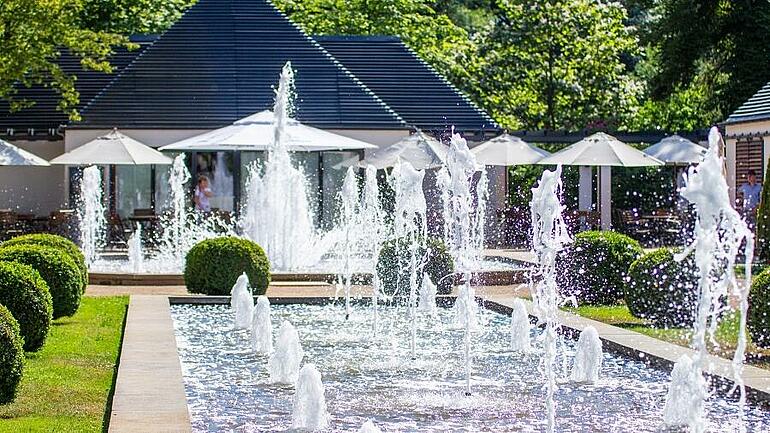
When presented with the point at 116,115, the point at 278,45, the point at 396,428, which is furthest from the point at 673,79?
the point at 396,428

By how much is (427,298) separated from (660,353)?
6.27m

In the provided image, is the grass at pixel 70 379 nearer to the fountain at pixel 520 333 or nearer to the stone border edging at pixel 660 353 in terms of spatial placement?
the fountain at pixel 520 333

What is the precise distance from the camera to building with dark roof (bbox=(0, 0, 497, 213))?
113 feet

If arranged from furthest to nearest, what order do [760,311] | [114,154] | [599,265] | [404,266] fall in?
[114,154], [404,266], [599,265], [760,311]

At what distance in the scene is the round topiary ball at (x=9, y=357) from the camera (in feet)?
35.0

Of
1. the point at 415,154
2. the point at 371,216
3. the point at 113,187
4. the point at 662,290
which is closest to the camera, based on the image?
the point at 662,290

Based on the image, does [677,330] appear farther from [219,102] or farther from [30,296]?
[219,102]

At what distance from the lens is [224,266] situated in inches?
805

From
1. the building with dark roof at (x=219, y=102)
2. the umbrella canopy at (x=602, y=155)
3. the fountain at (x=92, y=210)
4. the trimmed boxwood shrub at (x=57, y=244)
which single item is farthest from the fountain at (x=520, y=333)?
the building with dark roof at (x=219, y=102)

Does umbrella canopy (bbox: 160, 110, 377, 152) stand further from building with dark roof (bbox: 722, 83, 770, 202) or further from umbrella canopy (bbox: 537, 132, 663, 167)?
building with dark roof (bbox: 722, 83, 770, 202)

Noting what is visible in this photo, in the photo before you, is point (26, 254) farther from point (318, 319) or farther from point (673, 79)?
point (673, 79)

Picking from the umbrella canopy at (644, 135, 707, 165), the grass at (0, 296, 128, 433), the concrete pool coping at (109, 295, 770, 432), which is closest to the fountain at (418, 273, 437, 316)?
the concrete pool coping at (109, 295, 770, 432)

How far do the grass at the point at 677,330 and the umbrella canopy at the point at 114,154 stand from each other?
14186mm

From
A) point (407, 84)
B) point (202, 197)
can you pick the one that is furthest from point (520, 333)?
point (407, 84)
